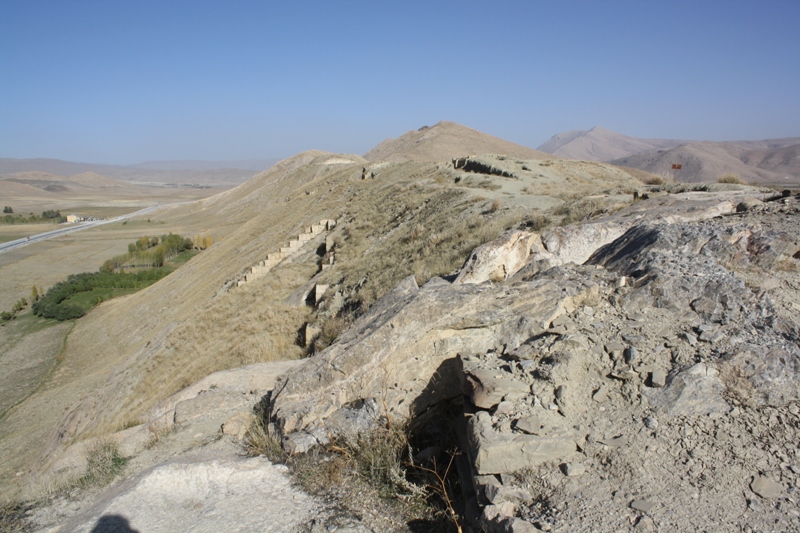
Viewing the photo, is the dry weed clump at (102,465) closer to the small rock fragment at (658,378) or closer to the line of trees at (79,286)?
the small rock fragment at (658,378)

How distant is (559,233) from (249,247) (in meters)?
18.4

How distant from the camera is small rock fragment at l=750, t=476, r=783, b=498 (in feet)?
9.27

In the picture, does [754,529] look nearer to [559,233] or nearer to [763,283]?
[763,283]

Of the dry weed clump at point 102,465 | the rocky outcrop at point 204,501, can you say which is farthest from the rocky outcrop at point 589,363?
the dry weed clump at point 102,465

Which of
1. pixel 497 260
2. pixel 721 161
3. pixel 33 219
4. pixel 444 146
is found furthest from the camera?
pixel 33 219

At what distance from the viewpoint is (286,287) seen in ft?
46.8

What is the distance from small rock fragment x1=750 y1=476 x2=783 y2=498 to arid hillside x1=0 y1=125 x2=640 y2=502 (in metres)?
6.09

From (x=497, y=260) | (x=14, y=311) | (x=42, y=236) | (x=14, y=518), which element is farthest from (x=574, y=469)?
(x=42, y=236)

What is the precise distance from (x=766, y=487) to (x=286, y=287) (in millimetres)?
12602

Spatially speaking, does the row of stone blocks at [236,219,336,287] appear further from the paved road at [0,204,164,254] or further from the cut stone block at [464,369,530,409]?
the paved road at [0,204,164,254]

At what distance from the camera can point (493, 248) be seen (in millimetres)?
6852

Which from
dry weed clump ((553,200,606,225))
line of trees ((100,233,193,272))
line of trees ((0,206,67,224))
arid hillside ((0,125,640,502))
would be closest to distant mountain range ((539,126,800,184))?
arid hillside ((0,125,640,502))

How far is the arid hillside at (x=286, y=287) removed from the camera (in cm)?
984

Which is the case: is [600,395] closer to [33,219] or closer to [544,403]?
[544,403]
